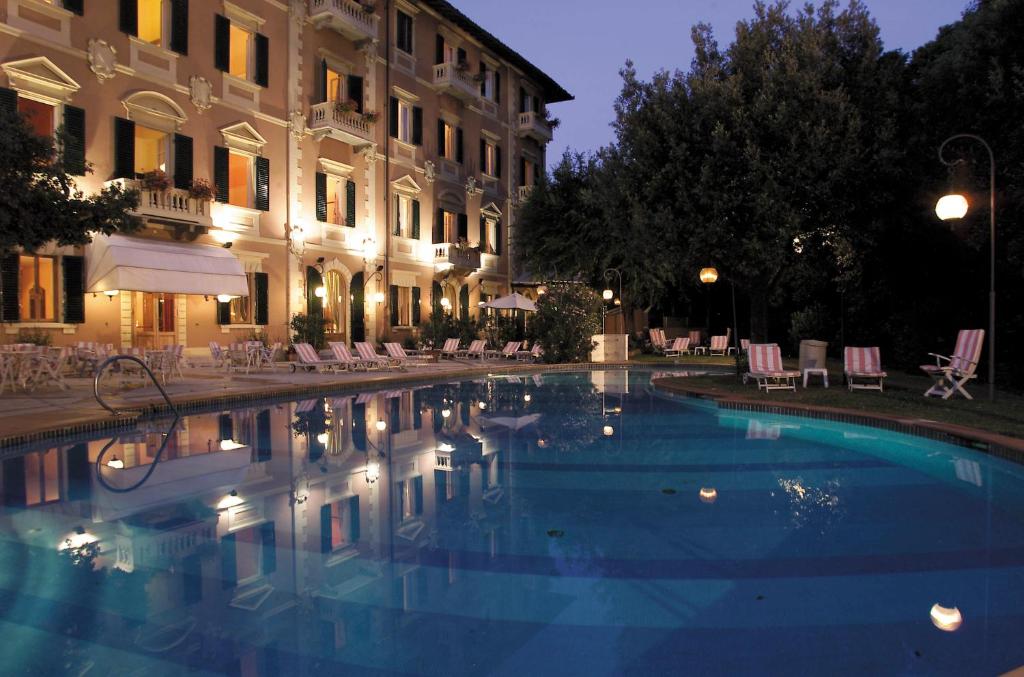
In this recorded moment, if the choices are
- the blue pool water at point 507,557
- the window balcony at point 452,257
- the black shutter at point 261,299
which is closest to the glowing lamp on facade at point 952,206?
the blue pool water at point 507,557

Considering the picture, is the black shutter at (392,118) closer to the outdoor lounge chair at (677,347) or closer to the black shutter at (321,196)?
the black shutter at (321,196)

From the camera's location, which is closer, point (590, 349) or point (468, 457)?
point (468, 457)

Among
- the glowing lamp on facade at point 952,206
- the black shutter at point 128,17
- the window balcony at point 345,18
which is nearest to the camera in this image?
the glowing lamp on facade at point 952,206

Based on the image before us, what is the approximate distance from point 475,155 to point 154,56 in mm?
13489

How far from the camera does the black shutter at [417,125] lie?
24.2 m

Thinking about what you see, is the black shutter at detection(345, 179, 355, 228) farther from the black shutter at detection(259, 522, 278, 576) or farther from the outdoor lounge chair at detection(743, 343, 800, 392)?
the black shutter at detection(259, 522, 278, 576)

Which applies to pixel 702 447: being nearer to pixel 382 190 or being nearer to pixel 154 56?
pixel 154 56

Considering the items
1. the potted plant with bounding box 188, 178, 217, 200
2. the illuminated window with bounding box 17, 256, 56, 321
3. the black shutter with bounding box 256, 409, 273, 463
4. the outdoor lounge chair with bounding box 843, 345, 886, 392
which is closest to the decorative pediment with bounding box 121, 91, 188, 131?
the potted plant with bounding box 188, 178, 217, 200

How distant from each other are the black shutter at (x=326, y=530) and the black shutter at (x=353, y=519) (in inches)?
5.6

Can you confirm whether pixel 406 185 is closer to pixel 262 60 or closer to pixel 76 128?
pixel 262 60

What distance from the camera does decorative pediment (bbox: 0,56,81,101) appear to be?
13336mm

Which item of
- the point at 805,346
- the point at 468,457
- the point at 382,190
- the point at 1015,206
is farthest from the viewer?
Answer: the point at 382,190

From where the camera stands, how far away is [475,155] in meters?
27.5

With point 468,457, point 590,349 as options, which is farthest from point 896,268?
point 468,457
